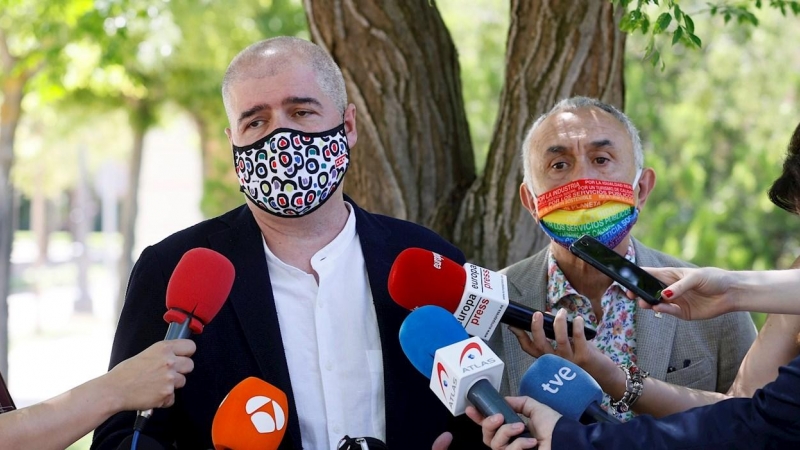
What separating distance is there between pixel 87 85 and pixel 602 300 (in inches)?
358

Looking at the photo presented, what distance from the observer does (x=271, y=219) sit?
10.7 feet

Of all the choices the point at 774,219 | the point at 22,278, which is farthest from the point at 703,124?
the point at 22,278

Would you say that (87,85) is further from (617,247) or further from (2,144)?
(617,247)

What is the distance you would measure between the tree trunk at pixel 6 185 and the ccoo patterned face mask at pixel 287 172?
20.3ft

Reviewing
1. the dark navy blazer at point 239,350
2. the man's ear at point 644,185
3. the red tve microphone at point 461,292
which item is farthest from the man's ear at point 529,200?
the red tve microphone at point 461,292

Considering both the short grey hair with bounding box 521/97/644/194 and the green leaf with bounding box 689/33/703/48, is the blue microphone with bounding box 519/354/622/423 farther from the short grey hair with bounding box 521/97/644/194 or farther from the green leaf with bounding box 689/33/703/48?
the green leaf with bounding box 689/33/703/48

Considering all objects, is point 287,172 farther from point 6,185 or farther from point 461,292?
point 6,185

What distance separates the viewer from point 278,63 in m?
3.23

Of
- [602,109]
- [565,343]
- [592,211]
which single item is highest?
[602,109]

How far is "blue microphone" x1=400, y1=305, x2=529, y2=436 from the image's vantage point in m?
2.29

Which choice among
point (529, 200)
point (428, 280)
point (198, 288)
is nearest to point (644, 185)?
point (529, 200)

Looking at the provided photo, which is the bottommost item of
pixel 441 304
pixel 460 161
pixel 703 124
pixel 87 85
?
pixel 441 304

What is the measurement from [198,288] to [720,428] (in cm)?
140

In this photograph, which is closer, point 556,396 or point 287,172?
point 556,396
